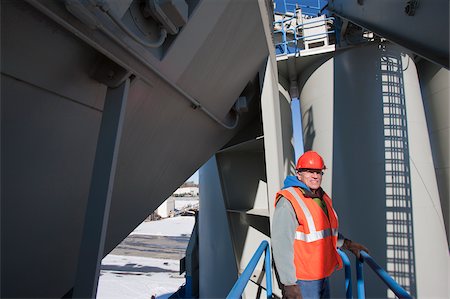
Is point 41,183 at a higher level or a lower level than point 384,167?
lower

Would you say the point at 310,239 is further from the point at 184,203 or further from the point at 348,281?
the point at 184,203

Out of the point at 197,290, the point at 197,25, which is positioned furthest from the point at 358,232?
the point at 197,290

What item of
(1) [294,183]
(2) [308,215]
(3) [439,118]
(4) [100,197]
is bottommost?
(2) [308,215]

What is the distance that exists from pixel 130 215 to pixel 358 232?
393cm

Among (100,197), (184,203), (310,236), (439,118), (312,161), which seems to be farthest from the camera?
(184,203)

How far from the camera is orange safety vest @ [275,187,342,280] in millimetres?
2041

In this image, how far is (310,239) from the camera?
2.04 metres

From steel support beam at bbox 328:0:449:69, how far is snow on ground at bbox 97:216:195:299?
35.6 ft

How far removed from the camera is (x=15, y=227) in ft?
5.12

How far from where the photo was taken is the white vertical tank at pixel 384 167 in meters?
4.35

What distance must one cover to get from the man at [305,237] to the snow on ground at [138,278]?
9.64m

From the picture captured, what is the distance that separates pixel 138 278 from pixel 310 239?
12.3 m

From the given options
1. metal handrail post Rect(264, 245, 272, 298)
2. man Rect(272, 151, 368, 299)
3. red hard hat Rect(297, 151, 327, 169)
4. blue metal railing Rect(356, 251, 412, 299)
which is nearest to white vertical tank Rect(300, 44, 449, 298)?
blue metal railing Rect(356, 251, 412, 299)

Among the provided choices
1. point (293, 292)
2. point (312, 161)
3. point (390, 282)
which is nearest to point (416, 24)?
point (312, 161)
